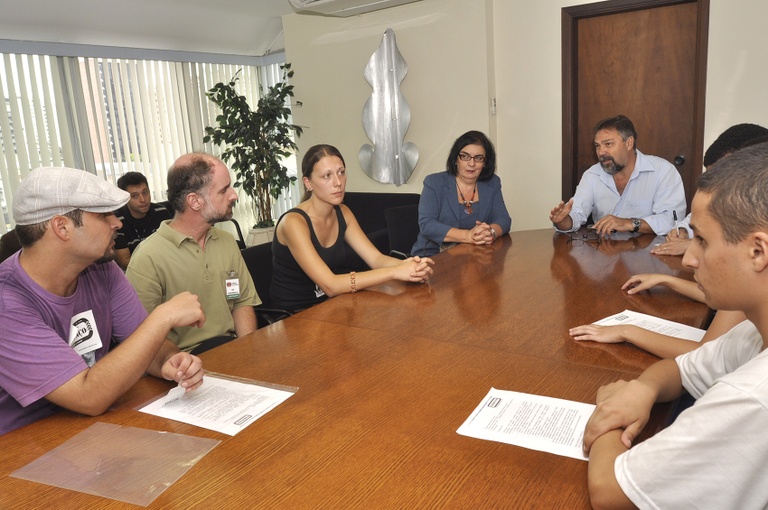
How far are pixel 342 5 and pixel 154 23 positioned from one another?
2241 millimetres

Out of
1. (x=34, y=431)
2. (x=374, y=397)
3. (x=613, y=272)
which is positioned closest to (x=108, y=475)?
(x=34, y=431)

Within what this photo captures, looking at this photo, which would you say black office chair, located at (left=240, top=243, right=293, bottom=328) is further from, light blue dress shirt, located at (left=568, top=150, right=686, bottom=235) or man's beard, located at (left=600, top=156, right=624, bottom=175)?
man's beard, located at (left=600, top=156, right=624, bottom=175)

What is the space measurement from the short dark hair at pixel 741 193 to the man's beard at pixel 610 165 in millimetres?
2756

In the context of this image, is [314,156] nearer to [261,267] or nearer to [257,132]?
[261,267]

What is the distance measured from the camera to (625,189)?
3.65 metres

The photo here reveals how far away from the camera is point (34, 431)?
1.36m

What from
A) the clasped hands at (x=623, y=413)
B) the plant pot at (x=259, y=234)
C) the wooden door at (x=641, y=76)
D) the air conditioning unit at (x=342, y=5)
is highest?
the air conditioning unit at (x=342, y=5)

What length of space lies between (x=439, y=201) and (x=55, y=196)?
103 inches

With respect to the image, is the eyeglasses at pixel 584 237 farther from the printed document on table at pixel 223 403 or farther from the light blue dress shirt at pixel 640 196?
the printed document on table at pixel 223 403

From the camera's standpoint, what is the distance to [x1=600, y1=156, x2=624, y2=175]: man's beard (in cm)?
364

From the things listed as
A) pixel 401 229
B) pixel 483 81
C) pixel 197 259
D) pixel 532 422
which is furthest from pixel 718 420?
pixel 483 81

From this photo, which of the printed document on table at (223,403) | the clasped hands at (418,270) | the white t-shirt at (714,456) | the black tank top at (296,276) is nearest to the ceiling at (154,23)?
the black tank top at (296,276)

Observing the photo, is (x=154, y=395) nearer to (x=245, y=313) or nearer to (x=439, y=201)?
(x=245, y=313)

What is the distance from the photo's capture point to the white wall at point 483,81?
4.99 m
